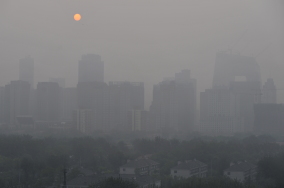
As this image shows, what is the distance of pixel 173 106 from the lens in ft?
48.6

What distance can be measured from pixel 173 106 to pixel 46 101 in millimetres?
5007

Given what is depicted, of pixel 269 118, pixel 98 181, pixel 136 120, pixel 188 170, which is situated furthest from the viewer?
pixel 269 118

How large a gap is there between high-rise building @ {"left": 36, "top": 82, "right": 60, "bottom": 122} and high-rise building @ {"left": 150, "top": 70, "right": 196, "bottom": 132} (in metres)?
3.92

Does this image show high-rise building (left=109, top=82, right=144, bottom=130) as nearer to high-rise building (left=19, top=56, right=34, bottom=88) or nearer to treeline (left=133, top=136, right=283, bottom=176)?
high-rise building (left=19, top=56, right=34, bottom=88)

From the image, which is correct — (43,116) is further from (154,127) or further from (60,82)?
(154,127)

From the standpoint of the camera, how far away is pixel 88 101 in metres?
15.0

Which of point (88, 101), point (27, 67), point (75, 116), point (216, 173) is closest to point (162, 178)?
point (216, 173)

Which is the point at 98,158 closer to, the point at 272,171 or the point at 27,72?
the point at 272,171

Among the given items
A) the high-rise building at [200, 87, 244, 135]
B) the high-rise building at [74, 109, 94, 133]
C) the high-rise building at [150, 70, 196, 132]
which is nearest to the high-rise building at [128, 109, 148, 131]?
the high-rise building at [150, 70, 196, 132]

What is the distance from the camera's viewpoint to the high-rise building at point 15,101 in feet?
51.5

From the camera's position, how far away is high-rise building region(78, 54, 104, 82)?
1630cm

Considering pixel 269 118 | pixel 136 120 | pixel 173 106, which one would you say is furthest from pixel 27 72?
pixel 269 118

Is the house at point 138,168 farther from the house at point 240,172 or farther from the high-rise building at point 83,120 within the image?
the high-rise building at point 83,120

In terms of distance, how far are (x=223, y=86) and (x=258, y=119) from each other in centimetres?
232
